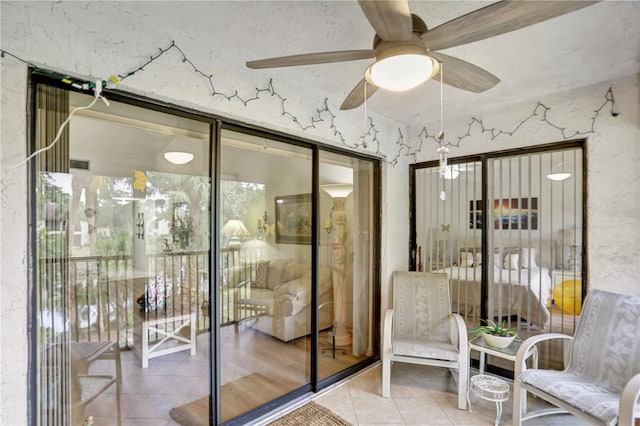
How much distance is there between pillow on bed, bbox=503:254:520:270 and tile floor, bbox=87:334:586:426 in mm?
1177

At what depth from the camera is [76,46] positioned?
1.51m

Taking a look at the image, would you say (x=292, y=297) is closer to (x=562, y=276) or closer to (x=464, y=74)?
(x=464, y=74)

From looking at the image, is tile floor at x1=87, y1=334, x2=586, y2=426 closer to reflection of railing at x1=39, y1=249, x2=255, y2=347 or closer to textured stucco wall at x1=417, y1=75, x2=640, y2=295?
reflection of railing at x1=39, y1=249, x2=255, y2=347

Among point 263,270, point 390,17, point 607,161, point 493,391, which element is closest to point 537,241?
point 607,161

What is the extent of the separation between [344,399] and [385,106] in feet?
8.78

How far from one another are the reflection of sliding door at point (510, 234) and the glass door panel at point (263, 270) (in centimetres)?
131

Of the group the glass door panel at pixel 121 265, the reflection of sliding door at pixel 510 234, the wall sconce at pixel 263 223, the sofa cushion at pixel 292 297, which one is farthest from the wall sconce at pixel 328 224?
the glass door panel at pixel 121 265

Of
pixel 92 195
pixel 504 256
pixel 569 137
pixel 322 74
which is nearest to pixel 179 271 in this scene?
Result: pixel 92 195

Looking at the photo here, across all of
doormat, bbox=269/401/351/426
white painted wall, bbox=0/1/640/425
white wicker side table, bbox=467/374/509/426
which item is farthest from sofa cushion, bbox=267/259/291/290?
white wicker side table, bbox=467/374/509/426

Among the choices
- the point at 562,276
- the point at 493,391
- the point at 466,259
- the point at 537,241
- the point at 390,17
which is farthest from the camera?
the point at 466,259

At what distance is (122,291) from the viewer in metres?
1.81

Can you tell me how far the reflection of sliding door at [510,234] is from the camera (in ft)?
9.01

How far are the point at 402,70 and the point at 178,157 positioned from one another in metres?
1.44

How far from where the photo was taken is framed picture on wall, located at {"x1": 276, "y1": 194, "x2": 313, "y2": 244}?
2.58 meters
